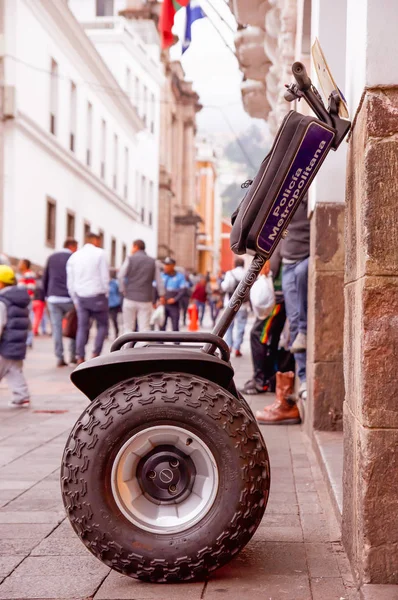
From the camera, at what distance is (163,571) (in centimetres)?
363

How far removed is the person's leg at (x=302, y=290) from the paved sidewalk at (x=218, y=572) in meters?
1.15

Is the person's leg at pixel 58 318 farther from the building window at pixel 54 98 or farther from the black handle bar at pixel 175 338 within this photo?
the building window at pixel 54 98

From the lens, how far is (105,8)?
1971 inches

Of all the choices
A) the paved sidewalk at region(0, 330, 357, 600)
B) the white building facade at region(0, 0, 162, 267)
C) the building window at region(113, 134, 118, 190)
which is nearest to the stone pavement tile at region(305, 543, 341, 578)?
the paved sidewalk at region(0, 330, 357, 600)

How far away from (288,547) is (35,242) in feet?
81.1

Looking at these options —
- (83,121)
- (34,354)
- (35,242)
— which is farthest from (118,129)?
(34,354)

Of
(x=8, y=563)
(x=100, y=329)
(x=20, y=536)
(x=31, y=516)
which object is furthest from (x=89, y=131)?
(x=8, y=563)

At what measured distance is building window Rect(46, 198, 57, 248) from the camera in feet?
99.0

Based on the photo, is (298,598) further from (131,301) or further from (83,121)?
(83,121)

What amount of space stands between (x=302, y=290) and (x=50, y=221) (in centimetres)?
2365

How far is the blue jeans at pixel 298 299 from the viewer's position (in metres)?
7.72

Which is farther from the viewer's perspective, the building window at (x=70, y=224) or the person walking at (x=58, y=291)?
the building window at (x=70, y=224)

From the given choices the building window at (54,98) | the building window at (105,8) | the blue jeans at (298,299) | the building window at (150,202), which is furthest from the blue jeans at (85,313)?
the building window at (150,202)

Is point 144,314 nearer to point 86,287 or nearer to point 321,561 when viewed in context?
point 86,287
